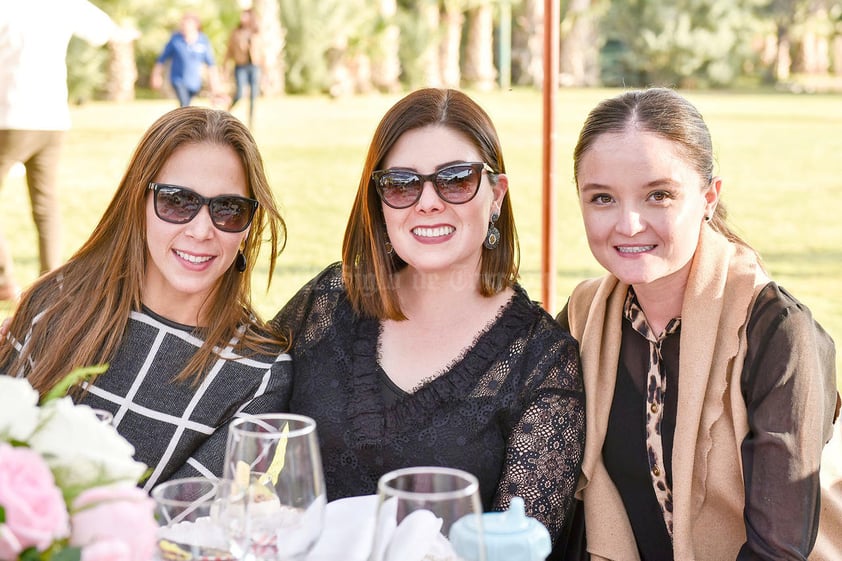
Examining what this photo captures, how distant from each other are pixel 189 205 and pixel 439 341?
714 millimetres

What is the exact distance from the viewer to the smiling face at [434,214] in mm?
2383

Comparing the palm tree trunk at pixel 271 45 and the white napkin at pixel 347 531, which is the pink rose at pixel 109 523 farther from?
the palm tree trunk at pixel 271 45

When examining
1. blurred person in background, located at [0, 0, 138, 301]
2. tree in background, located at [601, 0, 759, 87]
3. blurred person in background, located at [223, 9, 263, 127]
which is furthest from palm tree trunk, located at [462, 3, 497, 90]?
blurred person in background, located at [0, 0, 138, 301]

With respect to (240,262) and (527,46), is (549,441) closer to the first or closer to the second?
(240,262)

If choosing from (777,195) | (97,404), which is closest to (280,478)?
(97,404)

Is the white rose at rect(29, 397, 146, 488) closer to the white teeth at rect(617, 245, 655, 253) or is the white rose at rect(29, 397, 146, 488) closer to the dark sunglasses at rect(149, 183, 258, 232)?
the dark sunglasses at rect(149, 183, 258, 232)

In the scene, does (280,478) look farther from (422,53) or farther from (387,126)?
(422,53)

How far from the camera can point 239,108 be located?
23219 millimetres

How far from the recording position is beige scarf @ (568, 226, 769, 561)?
7.16ft

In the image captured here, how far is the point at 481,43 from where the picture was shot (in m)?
34.7

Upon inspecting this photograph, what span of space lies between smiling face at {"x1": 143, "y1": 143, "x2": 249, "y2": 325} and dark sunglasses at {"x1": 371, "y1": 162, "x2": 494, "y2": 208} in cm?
41

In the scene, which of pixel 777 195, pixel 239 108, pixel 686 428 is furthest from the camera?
pixel 239 108

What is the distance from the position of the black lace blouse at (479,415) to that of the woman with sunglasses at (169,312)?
0.20 meters

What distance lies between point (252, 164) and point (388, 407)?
73cm
